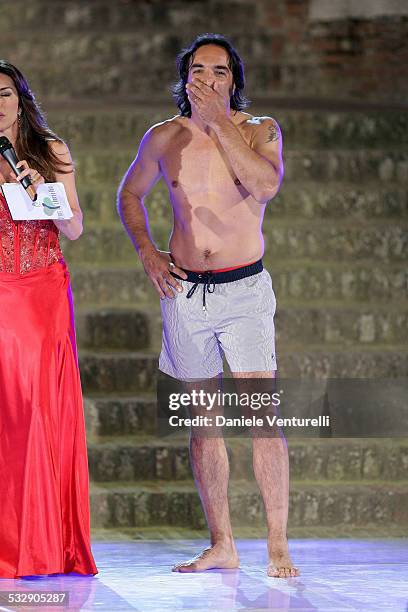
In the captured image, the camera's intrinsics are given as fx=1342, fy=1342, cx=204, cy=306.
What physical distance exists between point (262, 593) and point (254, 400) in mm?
702

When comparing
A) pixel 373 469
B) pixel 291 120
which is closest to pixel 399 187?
pixel 291 120

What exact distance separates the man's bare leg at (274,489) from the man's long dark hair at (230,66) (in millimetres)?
1186

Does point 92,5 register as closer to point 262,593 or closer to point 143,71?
point 143,71

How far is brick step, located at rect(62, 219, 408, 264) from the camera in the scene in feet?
22.4

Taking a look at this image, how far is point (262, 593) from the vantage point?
13.7 feet

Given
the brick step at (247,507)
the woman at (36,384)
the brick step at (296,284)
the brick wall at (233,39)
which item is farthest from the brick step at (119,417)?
the brick wall at (233,39)

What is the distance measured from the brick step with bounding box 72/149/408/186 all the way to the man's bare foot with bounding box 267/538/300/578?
318cm

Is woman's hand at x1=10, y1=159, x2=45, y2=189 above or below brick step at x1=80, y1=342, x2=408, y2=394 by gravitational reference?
above

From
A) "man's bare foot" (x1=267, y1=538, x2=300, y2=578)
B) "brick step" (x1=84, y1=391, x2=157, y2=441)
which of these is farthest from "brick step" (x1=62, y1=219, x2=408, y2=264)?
"man's bare foot" (x1=267, y1=538, x2=300, y2=578)

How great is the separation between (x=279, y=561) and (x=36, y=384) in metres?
1.01

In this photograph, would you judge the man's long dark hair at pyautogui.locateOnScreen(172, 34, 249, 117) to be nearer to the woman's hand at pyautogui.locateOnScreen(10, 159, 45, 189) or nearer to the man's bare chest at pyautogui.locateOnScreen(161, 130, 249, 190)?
the man's bare chest at pyautogui.locateOnScreen(161, 130, 249, 190)

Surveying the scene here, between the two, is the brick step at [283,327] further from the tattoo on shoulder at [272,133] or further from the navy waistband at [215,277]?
the tattoo on shoulder at [272,133]

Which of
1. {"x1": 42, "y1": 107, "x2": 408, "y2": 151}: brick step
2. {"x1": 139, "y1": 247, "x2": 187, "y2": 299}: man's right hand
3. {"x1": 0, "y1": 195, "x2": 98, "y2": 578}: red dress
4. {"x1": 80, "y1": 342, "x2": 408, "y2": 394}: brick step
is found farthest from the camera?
{"x1": 42, "y1": 107, "x2": 408, "y2": 151}: brick step

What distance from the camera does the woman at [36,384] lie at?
4.45m
